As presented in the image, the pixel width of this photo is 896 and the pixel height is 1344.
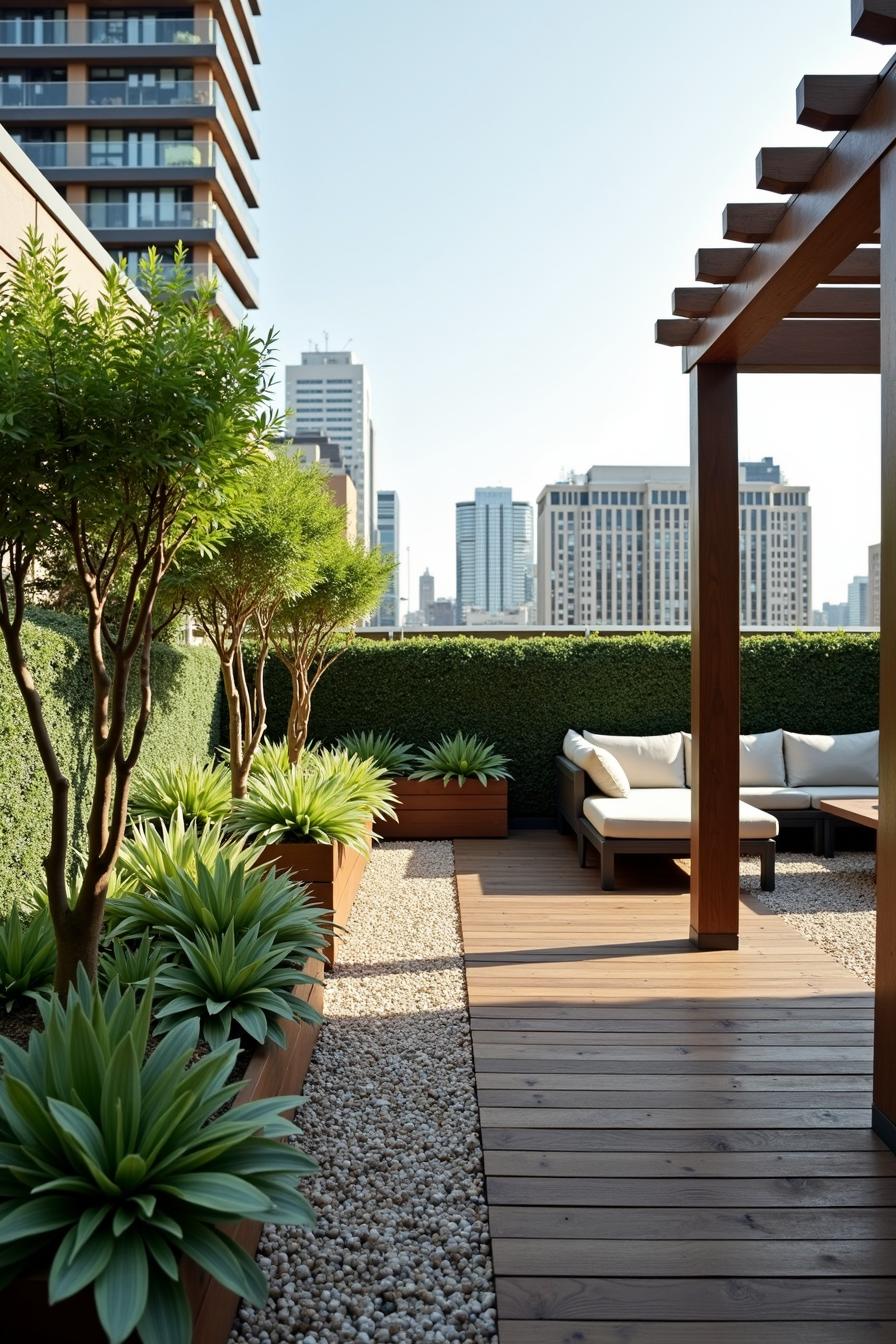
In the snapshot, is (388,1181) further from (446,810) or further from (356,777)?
(446,810)

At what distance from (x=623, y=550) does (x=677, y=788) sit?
38895mm

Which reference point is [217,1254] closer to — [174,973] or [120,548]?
[174,973]

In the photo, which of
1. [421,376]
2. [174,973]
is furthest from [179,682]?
[421,376]

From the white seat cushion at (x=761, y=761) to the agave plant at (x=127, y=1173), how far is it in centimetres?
610

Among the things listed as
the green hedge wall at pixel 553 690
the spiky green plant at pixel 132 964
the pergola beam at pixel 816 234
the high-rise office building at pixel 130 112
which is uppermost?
the high-rise office building at pixel 130 112

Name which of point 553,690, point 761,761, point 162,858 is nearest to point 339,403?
point 553,690

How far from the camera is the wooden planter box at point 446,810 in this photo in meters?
7.91

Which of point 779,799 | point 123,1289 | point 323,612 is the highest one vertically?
point 323,612

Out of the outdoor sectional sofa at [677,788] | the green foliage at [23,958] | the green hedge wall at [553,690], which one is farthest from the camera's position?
the green hedge wall at [553,690]

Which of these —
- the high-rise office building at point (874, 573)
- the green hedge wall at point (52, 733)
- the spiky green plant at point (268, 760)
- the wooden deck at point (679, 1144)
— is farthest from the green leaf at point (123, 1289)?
the spiky green plant at point (268, 760)

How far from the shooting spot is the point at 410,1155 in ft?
8.91

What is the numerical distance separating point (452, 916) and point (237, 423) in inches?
143

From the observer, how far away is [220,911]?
3.20m

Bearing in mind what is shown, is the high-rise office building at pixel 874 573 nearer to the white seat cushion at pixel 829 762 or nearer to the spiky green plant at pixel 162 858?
the white seat cushion at pixel 829 762
